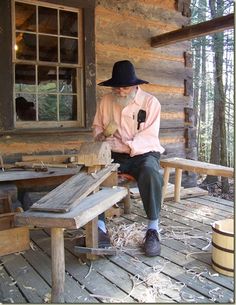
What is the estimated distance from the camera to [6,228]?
Answer: 3266 mm

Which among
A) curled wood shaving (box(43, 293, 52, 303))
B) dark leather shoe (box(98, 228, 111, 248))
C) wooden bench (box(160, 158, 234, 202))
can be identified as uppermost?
wooden bench (box(160, 158, 234, 202))

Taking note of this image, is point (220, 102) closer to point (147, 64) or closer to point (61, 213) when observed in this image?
point (147, 64)

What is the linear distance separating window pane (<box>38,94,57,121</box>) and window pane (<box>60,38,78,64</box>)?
515 millimetres

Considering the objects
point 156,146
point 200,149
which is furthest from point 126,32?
point 200,149

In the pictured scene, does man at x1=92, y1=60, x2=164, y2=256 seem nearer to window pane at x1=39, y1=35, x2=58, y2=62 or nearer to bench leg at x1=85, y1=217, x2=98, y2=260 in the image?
bench leg at x1=85, y1=217, x2=98, y2=260

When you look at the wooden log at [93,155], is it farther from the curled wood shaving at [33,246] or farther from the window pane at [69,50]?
the window pane at [69,50]

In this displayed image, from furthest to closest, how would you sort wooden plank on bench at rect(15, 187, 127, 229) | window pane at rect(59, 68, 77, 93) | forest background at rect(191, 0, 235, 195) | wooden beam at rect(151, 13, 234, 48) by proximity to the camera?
forest background at rect(191, 0, 235, 195), window pane at rect(59, 68, 77, 93), wooden beam at rect(151, 13, 234, 48), wooden plank on bench at rect(15, 187, 127, 229)

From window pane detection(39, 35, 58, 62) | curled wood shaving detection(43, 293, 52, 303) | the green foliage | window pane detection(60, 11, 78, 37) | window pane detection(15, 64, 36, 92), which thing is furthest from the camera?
the green foliage

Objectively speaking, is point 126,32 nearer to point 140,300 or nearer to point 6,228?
point 6,228

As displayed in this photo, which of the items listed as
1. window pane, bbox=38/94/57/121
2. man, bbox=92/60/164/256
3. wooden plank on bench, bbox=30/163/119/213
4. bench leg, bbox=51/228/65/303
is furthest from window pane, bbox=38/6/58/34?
bench leg, bbox=51/228/65/303

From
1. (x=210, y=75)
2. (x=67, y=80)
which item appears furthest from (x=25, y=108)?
(x=210, y=75)

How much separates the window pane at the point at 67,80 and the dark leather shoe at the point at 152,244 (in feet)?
8.04

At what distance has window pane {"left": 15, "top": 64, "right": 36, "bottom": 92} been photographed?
458 centimetres

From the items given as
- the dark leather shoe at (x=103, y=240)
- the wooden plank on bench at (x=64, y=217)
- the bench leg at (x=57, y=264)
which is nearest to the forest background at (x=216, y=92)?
the dark leather shoe at (x=103, y=240)
